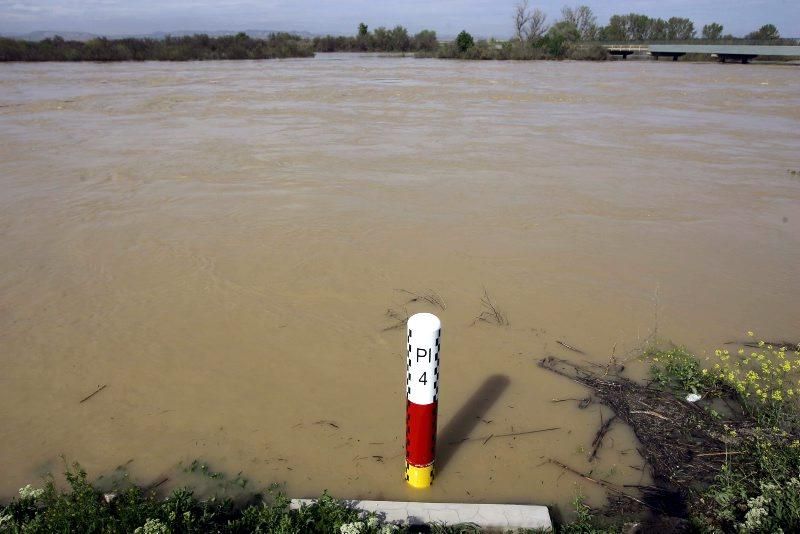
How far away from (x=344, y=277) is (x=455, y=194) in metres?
3.54

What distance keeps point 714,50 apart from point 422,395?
5965 cm

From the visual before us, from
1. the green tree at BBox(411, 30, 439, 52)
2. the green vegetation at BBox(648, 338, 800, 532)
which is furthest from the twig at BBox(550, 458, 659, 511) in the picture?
the green tree at BBox(411, 30, 439, 52)

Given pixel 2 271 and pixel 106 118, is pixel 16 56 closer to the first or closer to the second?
pixel 106 118

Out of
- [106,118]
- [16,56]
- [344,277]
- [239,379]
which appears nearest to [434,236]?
[344,277]

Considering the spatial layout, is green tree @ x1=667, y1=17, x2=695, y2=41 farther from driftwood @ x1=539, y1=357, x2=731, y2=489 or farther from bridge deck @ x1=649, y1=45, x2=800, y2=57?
driftwood @ x1=539, y1=357, x2=731, y2=489

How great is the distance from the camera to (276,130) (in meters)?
14.5

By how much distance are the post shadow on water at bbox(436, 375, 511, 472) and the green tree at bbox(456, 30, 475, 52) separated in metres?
56.2

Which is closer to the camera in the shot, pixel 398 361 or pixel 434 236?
pixel 398 361

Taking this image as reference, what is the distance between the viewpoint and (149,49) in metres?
46.5

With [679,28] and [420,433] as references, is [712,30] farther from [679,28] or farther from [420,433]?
[420,433]

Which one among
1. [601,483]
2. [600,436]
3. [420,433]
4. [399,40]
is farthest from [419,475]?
[399,40]

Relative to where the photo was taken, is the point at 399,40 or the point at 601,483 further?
the point at 399,40

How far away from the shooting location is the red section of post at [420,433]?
308cm

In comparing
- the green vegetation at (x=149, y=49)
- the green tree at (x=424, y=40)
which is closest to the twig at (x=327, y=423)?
the green vegetation at (x=149, y=49)
